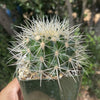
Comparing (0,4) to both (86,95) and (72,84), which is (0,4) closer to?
(72,84)

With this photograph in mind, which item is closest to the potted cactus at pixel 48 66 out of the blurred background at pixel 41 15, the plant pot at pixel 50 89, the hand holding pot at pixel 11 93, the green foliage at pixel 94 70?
the plant pot at pixel 50 89

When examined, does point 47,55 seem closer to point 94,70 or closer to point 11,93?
point 11,93

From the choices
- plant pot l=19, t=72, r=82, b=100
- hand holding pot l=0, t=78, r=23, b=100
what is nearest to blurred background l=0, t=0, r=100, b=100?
hand holding pot l=0, t=78, r=23, b=100

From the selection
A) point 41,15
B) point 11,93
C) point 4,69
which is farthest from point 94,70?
point 11,93

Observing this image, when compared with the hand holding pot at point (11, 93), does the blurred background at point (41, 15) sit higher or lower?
higher

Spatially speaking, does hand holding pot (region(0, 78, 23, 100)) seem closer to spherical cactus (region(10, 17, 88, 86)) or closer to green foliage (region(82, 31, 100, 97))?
spherical cactus (region(10, 17, 88, 86))

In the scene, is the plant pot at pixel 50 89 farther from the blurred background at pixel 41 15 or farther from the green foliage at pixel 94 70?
the green foliage at pixel 94 70

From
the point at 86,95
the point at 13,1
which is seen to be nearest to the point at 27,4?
the point at 13,1

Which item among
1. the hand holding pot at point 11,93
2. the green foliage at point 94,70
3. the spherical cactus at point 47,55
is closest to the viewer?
the spherical cactus at point 47,55
